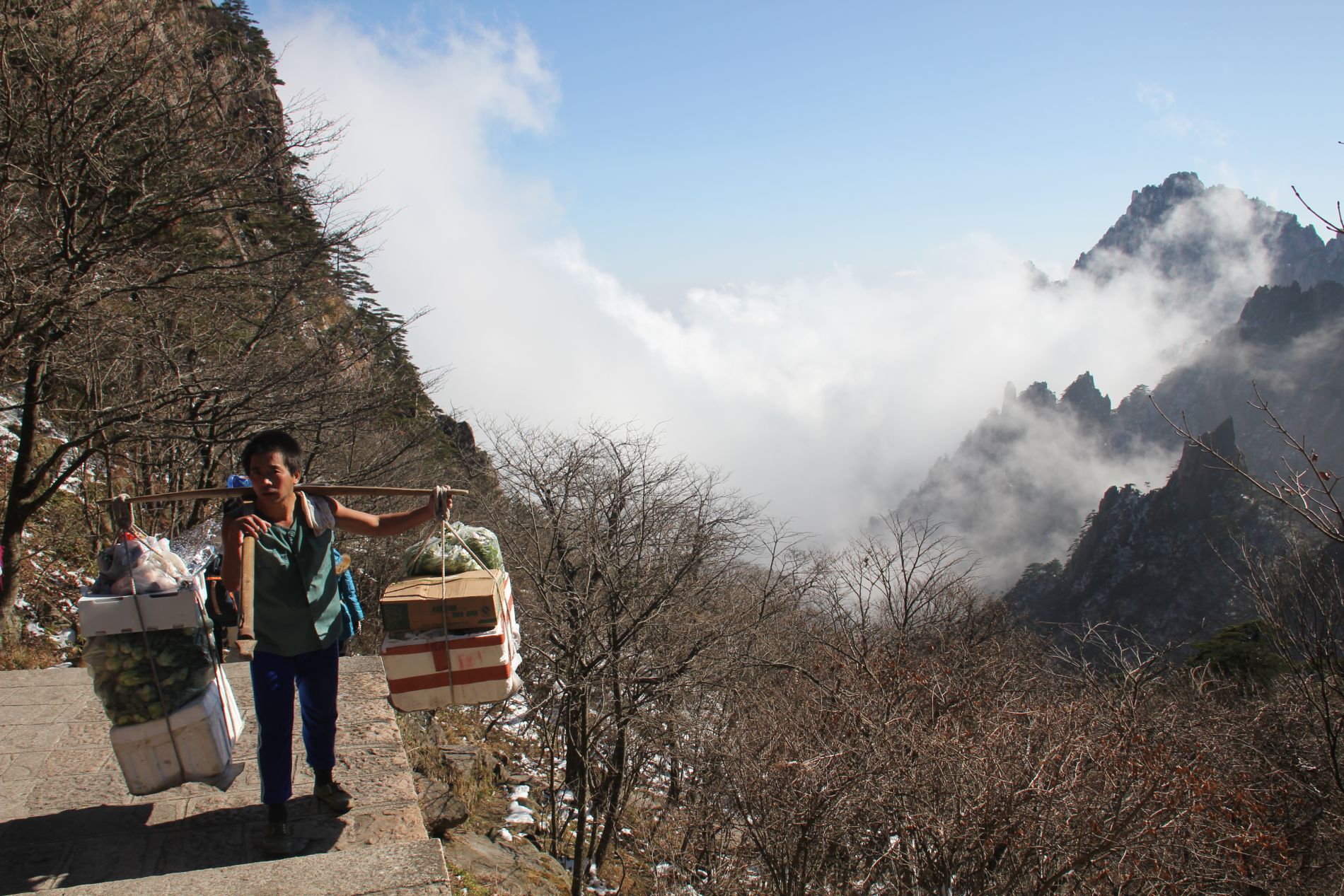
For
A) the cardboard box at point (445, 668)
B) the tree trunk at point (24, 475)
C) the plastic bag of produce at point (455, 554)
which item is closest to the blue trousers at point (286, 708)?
the cardboard box at point (445, 668)

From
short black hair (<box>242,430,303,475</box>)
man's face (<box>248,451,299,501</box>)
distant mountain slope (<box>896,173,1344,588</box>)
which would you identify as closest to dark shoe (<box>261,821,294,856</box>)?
man's face (<box>248,451,299,501</box>)

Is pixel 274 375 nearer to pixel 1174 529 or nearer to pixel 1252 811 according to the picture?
pixel 1252 811

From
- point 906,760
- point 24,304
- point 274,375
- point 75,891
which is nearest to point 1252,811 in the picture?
point 906,760

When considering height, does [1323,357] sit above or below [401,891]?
above

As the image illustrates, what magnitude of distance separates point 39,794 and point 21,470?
4770 mm

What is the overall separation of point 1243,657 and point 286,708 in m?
19.3

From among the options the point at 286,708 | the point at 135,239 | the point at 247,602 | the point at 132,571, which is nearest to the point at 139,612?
the point at 132,571

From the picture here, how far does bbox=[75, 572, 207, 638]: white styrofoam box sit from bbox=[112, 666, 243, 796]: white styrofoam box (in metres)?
0.34

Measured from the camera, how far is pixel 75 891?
2.66 m

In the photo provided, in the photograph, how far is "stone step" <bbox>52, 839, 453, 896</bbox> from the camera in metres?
2.68

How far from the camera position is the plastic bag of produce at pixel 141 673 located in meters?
3.11

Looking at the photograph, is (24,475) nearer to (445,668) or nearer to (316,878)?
(445,668)

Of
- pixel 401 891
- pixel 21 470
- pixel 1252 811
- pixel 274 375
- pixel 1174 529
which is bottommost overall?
pixel 1174 529

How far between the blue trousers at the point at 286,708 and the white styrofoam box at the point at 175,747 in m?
0.17
